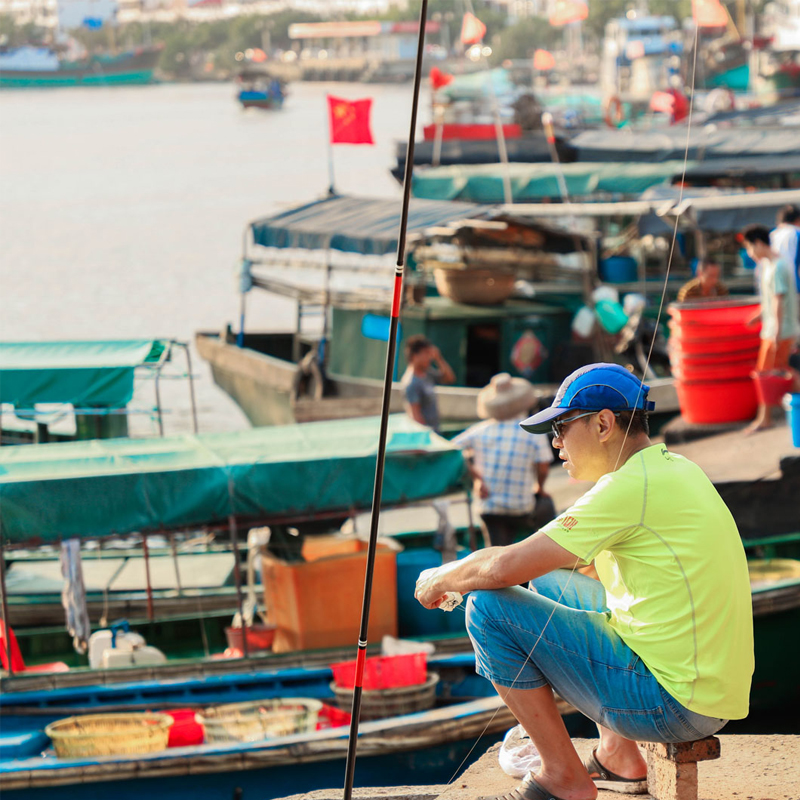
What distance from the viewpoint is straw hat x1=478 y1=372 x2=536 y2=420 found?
7.50 meters

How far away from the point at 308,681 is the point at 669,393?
6789 millimetres

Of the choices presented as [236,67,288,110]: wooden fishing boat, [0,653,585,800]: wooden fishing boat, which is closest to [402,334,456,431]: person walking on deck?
[0,653,585,800]: wooden fishing boat

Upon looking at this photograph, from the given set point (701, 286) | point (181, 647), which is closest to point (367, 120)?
point (701, 286)

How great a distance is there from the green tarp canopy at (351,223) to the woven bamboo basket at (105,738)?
6.42m

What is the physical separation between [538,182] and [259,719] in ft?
45.4

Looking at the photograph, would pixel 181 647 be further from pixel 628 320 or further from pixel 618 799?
pixel 628 320

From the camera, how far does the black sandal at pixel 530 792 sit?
3.30 m

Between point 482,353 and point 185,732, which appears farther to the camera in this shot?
point 482,353

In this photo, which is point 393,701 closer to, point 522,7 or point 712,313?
point 712,313

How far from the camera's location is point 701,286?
468 inches

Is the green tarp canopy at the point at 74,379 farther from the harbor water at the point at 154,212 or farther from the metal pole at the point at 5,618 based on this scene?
the harbor water at the point at 154,212

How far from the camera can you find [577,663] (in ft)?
10.2

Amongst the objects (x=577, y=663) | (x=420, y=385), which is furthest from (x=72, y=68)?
(x=577, y=663)

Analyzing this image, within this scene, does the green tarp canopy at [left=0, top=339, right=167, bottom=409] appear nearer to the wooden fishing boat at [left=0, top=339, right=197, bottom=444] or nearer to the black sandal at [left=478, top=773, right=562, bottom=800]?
the wooden fishing boat at [left=0, top=339, right=197, bottom=444]
